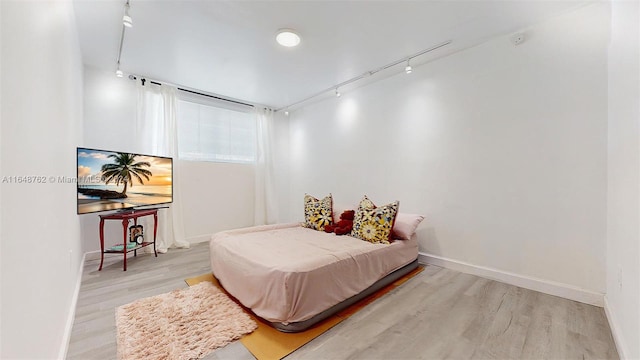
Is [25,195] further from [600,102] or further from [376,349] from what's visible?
[600,102]

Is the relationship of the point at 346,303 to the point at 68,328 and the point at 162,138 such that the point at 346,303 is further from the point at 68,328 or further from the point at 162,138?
the point at 162,138

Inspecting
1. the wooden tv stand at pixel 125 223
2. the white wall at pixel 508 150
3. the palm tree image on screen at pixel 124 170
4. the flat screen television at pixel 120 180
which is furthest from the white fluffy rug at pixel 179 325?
the white wall at pixel 508 150

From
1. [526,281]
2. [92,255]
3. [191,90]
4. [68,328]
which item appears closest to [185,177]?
[191,90]

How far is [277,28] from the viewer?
2.57 meters

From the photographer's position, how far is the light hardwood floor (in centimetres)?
158

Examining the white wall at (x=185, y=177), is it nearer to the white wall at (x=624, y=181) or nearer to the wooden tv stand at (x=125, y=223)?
the wooden tv stand at (x=125, y=223)

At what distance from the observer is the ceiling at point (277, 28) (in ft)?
7.35

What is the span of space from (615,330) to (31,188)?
Answer: 339 centimetres

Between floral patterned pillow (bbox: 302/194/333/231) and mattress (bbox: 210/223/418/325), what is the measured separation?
464 millimetres

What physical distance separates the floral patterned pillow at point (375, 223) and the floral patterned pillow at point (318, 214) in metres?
0.51

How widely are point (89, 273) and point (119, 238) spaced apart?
0.77 m

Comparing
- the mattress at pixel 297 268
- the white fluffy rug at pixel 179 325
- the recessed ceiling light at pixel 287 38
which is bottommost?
the white fluffy rug at pixel 179 325

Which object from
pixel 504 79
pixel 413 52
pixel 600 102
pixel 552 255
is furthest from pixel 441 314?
pixel 413 52

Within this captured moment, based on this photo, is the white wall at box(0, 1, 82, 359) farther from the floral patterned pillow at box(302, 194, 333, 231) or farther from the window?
the window
